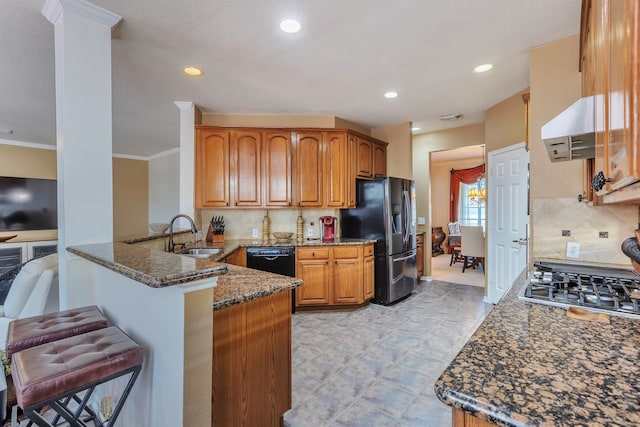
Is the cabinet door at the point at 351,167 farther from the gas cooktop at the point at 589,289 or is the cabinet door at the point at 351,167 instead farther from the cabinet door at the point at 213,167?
the gas cooktop at the point at 589,289

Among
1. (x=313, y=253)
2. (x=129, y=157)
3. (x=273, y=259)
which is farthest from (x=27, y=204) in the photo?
(x=313, y=253)

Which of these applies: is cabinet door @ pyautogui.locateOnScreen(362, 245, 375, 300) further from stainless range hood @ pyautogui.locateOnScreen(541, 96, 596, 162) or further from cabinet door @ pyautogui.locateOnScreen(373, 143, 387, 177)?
stainless range hood @ pyautogui.locateOnScreen(541, 96, 596, 162)

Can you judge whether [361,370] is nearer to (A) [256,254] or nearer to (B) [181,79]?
(A) [256,254]

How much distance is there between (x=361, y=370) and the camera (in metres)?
2.28

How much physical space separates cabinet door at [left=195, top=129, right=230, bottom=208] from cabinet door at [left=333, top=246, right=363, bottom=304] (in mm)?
1571

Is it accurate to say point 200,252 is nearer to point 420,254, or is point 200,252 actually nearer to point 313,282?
point 313,282

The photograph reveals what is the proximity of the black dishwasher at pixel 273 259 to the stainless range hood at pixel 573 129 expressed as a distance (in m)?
2.70

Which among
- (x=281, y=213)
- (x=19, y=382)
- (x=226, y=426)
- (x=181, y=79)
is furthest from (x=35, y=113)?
(x=226, y=426)

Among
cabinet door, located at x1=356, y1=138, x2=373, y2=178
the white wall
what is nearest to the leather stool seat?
cabinet door, located at x1=356, y1=138, x2=373, y2=178

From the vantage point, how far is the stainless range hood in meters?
1.04

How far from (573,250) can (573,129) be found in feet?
4.22

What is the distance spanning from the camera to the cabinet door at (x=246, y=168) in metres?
3.74

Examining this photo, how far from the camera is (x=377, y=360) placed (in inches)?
95.3

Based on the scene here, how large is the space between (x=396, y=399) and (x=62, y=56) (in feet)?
9.49
